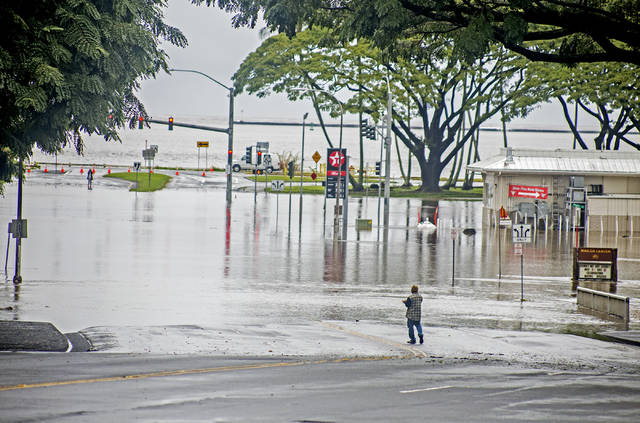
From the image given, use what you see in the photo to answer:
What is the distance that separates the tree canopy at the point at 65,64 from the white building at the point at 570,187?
1400 inches

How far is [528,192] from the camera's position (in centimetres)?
4881

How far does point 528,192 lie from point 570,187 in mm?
2398

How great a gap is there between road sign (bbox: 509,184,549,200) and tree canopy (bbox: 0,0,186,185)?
36.6 meters

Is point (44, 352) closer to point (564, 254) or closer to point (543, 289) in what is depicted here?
point (543, 289)

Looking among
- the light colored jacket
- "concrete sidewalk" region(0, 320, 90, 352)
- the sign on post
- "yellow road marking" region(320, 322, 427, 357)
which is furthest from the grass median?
the light colored jacket

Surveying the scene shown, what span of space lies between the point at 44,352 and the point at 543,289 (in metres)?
15.5

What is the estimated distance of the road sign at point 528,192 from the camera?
48656 mm

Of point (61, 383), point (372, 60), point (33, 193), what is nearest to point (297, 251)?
point (61, 383)

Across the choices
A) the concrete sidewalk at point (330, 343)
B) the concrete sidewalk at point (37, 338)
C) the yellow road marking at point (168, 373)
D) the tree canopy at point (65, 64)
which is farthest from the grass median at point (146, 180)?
the yellow road marking at point (168, 373)

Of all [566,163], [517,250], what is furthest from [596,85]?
[517,250]

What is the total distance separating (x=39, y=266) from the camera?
86.5 ft

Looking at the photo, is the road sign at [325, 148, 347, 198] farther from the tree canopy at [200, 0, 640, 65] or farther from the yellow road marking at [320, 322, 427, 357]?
the tree canopy at [200, 0, 640, 65]

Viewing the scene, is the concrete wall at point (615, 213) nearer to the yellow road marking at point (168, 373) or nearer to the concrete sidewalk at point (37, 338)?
the yellow road marking at point (168, 373)

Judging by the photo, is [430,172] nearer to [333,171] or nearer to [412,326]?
[333,171]
